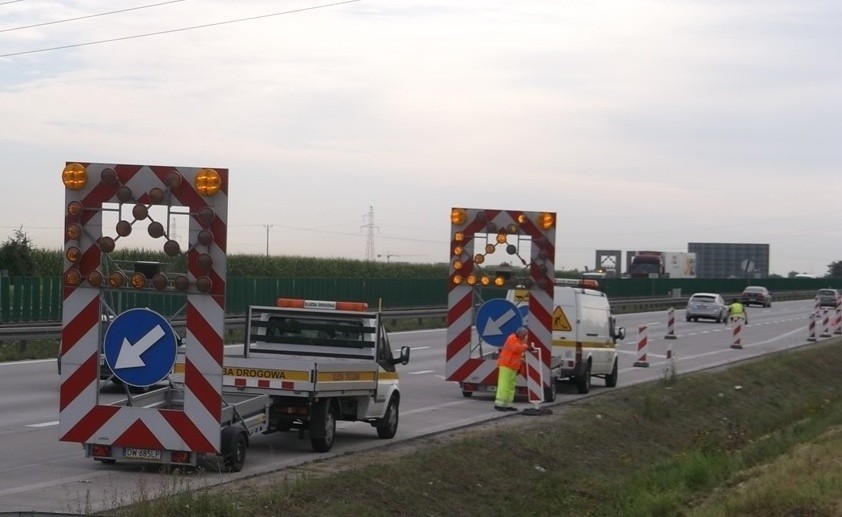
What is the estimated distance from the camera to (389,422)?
1683cm

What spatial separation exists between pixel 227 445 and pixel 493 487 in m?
3.49

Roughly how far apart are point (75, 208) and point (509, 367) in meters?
9.85

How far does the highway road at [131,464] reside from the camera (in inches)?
459

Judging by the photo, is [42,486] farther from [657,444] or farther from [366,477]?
[657,444]

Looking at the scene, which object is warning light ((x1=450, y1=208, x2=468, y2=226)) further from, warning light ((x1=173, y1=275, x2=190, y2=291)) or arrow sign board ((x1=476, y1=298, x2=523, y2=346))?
warning light ((x1=173, y1=275, x2=190, y2=291))

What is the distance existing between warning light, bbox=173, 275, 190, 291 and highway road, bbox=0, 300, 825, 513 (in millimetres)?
1764

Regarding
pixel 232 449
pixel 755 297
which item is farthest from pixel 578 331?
pixel 755 297

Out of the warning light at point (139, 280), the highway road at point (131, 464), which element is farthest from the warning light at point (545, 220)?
the warning light at point (139, 280)

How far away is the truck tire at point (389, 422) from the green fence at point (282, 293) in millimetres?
3091

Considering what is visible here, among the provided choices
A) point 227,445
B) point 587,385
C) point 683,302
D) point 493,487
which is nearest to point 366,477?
point 227,445

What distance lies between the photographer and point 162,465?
1299 cm

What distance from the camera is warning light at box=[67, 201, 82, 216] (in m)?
12.7

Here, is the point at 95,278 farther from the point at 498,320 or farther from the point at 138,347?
the point at 498,320

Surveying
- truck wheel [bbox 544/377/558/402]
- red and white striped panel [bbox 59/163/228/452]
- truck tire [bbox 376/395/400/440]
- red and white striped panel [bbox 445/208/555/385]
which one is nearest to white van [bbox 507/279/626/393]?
truck wheel [bbox 544/377/558/402]
